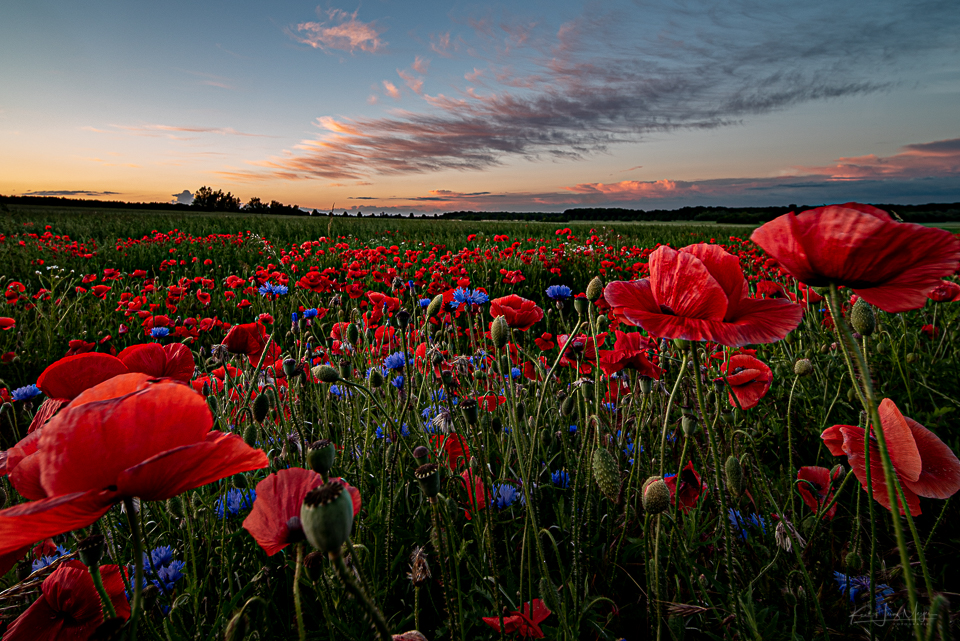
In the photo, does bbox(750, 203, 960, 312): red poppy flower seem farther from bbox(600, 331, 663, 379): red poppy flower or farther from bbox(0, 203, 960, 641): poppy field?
bbox(600, 331, 663, 379): red poppy flower

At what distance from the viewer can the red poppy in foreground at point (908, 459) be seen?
2.84 feet

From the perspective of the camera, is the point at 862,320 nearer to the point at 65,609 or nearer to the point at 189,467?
the point at 189,467

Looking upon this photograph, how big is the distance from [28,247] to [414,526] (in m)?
9.83

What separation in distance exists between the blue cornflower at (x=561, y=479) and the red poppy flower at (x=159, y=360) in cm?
115

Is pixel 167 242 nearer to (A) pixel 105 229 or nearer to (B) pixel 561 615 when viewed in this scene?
(A) pixel 105 229

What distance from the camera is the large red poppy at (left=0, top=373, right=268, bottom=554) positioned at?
0.49 meters

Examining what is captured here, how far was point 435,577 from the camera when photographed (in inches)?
53.4

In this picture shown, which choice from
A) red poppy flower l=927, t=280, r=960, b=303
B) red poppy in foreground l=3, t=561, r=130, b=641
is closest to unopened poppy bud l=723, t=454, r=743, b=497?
red poppy in foreground l=3, t=561, r=130, b=641

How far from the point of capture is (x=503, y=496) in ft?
4.79

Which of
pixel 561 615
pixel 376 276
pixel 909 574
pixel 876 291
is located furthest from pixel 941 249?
pixel 376 276

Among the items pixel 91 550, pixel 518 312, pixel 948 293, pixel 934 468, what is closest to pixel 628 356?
pixel 518 312

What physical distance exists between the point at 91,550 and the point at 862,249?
49.8 inches

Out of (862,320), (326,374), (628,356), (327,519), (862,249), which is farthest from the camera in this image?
(628,356)

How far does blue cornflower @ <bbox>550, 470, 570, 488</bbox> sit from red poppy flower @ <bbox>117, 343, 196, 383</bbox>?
1.15 meters
